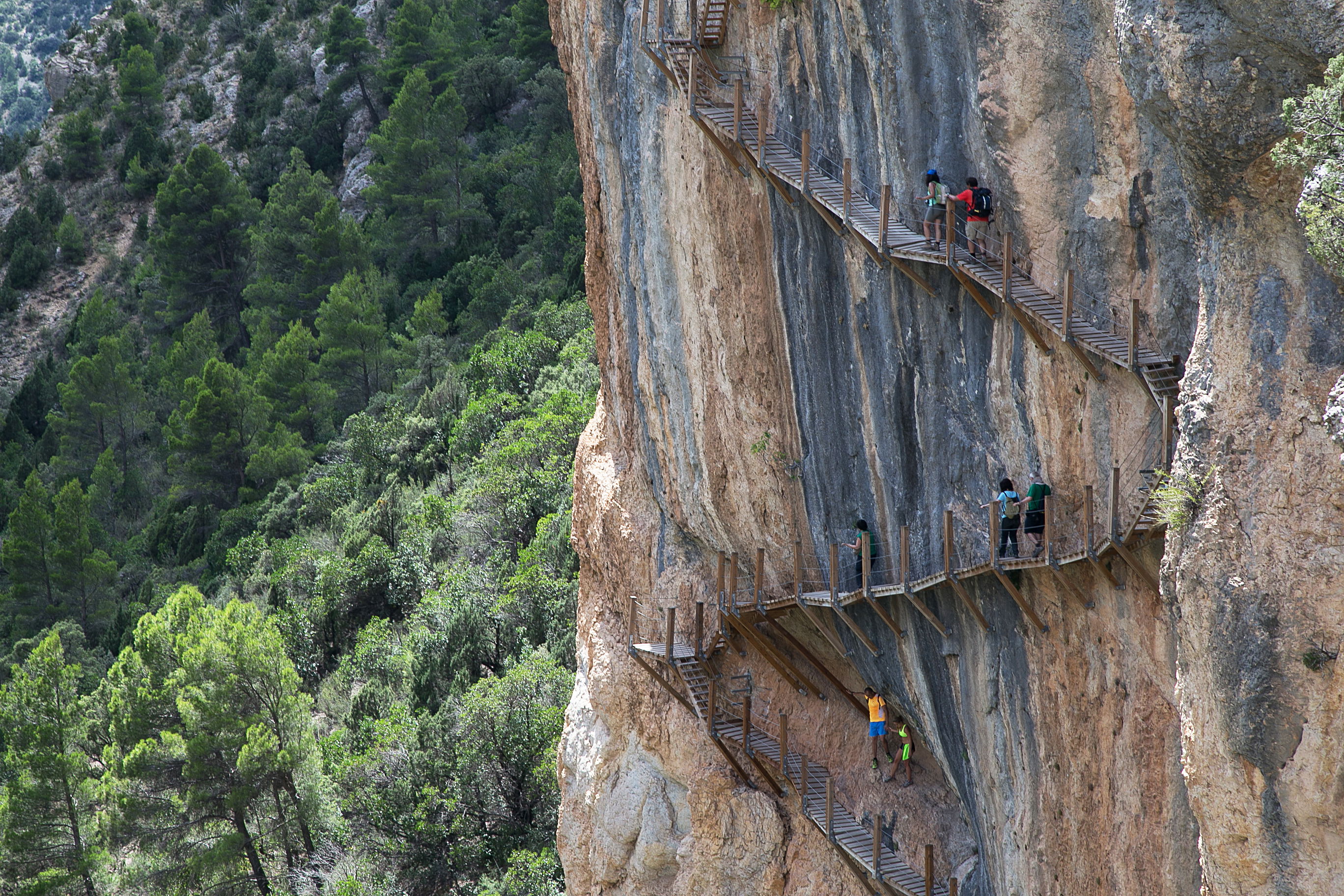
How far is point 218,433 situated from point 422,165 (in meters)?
17.2

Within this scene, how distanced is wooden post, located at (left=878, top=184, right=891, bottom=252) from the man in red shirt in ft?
2.95

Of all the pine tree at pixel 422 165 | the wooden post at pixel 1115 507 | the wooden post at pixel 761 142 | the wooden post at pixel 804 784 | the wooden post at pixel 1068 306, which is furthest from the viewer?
the pine tree at pixel 422 165

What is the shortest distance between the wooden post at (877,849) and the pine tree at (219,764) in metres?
19.5

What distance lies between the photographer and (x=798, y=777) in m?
21.8

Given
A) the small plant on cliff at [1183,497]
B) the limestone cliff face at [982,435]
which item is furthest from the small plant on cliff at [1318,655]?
the small plant on cliff at [1183,497]

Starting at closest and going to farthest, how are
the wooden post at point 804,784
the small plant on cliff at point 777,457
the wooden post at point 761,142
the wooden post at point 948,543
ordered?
the wooden post at point 948,543
the wooden post at point 761,142
the small plant on cliff at point 777,457
the wooden post at point 804,784

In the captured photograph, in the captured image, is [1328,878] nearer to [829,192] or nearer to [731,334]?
[829,192]

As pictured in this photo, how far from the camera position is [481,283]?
60.2 meters

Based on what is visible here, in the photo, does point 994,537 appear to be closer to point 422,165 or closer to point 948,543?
point 948,543

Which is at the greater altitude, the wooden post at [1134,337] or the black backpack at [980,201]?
the black backpack at [980,201]

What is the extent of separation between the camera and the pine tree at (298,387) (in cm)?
5834

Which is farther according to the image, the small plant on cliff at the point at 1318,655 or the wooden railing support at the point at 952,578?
the wooden railing support at the point at 952,578

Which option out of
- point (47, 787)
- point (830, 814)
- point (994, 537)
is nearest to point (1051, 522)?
point (994, 537)

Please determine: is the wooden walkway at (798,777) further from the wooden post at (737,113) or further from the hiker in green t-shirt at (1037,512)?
the wooden post at (737,113)
